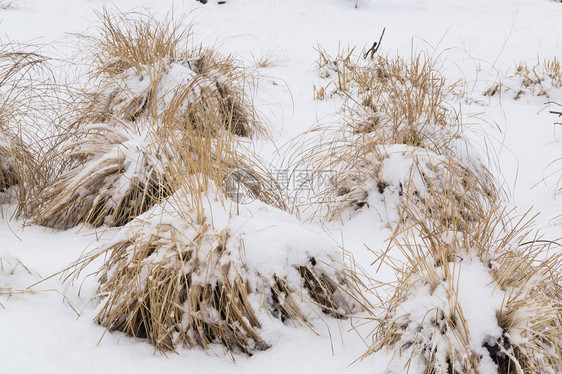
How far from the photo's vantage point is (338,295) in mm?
1965

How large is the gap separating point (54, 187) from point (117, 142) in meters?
0.43

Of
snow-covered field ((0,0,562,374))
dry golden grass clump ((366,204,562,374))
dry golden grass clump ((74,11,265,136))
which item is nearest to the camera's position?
dry golden grass clump ((366,204,562,374))

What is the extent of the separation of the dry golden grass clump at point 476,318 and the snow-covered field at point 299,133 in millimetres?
43

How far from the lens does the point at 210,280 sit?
5.90 feet

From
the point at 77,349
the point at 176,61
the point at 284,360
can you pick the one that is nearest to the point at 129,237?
the point at 77,349

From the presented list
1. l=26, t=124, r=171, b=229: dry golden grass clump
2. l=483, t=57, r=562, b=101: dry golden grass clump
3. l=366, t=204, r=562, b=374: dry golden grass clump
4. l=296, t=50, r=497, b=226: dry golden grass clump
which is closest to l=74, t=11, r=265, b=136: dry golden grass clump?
l=26, t=124, r=171, b=229: dry golden grass clump

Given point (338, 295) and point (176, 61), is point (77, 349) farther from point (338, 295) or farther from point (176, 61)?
point (176, 61)

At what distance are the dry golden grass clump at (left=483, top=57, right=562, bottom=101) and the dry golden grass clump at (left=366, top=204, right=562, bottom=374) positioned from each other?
3.63 metres

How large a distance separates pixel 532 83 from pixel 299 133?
2548mm

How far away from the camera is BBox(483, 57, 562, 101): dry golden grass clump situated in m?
4.94

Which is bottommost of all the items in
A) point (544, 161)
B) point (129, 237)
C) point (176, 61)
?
point (544, 161)

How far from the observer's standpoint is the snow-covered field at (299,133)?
1.73 meters

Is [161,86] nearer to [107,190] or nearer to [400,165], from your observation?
[107,190]

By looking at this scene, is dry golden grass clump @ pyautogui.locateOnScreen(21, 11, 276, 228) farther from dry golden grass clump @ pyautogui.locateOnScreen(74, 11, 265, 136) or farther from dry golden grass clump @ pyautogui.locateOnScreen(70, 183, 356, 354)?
dry golden grass clump @ pyautogui.locateOnScreen(70, 183, 356, 354)
